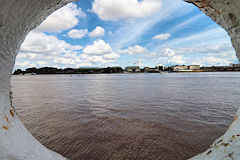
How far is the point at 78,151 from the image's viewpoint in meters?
4.03

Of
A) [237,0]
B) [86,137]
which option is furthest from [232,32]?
[86,137]

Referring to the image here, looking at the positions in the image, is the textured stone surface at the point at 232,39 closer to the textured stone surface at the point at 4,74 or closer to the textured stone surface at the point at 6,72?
the textured stone surface at the point at 6,72

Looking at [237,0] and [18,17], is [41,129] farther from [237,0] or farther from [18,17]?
[237,0]

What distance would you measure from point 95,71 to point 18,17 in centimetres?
18712

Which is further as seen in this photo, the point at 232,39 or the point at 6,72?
the point at 232,39

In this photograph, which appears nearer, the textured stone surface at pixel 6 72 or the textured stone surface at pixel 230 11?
the textured stone surface at pixel 6 72

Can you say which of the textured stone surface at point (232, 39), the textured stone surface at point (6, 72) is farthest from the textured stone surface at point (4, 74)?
the textured stone surface at point (232, 39)

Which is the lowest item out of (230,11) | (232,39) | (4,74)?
(4,74)

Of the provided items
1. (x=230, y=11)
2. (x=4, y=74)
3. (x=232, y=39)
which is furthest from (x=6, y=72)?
(x=232, y=39)

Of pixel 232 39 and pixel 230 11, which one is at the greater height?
pixel 230 11

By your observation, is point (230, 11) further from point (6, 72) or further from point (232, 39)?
point (6, 72)

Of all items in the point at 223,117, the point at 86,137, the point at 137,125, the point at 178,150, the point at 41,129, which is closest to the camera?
the point at 178,150

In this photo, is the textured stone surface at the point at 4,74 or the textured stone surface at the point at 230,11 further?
the textured stone surface at the point at 230,11

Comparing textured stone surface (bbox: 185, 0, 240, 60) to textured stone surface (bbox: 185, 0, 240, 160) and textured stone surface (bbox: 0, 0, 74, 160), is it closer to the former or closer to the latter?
textured stone surface (bbox: 185, 0, 240, 160)
